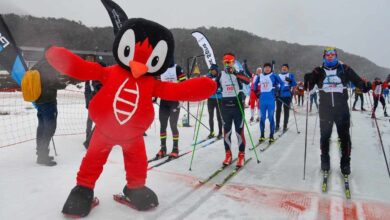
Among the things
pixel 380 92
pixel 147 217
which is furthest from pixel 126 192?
pixel 380 92

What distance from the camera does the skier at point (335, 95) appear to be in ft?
15.6

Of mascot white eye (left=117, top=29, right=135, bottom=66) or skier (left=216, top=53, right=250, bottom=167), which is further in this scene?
skier (left=216, top=53, right=250, bottom=167)

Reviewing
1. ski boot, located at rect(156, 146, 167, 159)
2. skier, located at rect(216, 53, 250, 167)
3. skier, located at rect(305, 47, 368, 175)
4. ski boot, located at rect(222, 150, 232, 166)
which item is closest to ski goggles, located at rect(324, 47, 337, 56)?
skier, located at rect(305, 47, 368, 175)

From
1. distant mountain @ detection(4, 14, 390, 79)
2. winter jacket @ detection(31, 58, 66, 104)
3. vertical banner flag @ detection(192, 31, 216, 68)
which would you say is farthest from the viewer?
distant mountain @ detection(4, 14, 390, 79)

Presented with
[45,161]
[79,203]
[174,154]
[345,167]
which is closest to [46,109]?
[45,161]

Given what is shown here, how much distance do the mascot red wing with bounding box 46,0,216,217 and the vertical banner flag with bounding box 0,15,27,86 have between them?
2.27 metres

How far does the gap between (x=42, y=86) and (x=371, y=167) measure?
607 cm

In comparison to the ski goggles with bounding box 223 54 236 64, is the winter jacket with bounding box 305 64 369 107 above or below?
below

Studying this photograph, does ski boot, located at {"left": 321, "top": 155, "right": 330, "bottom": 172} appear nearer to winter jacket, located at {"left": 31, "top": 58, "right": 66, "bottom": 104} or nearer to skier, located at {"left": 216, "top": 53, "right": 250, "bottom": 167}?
skier, located at {"left": 216, "top": 53, "right": 250, "bottom": 167}

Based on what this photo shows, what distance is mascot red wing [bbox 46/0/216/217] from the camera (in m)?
3.39

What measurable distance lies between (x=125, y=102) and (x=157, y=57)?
0.67 meters

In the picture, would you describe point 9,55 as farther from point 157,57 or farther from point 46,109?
point 157,57

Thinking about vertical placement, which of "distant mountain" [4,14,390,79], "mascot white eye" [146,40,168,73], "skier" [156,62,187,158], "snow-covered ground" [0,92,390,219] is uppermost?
"distant mountain" [4,14,390,79]

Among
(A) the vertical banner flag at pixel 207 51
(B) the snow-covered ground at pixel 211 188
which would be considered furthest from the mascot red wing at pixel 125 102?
(A) the vertical banner flag at pixel 207 51
